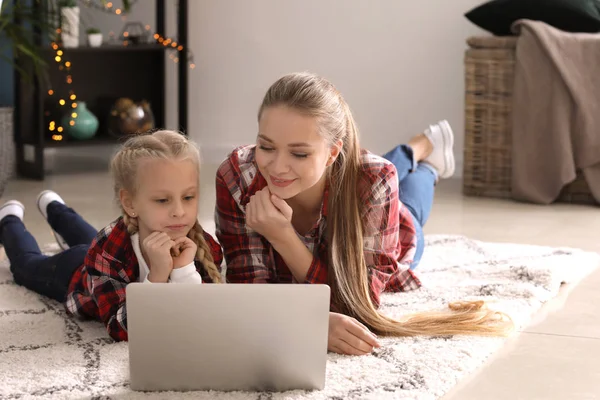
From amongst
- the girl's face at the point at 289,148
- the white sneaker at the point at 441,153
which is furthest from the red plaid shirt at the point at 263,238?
the white sneaker at the point at 441,153

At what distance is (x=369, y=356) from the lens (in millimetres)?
1534

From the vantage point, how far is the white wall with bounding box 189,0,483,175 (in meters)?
3.62

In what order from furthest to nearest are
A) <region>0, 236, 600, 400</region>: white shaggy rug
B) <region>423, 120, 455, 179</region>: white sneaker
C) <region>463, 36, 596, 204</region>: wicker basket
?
<region>463, 36, 596, 204</region>: wicker basket → <region>423, 120, 455, 179</region>: white sneaker → <region>0, 236, 600, 400</region>: white shaggy rug

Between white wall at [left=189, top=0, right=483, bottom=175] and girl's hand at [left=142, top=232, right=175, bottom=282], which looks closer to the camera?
girl's hand at [left=142, top=232, right=175, bottom=282]

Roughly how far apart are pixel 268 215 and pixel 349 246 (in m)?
0.16

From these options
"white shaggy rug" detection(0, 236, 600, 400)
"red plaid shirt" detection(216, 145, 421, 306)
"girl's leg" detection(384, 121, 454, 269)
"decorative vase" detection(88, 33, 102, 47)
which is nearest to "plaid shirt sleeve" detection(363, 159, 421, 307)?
"red plaid shirt" detection(216, 145, 421, 306)

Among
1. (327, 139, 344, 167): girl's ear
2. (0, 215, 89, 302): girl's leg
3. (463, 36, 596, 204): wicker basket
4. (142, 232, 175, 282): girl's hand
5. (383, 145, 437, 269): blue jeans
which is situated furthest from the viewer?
(463, 36, 596, 204): wicker basket

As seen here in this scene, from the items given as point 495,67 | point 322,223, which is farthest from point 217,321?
point 495,67

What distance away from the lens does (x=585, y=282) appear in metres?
2.09

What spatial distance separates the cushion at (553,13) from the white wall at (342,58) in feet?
1.22

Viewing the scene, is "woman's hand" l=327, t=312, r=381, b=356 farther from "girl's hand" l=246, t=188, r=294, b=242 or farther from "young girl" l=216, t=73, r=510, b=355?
"girl's hand" l=246, t=188, r=294, b=242

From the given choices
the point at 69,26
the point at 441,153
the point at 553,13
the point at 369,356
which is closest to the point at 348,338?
the point at 369,356

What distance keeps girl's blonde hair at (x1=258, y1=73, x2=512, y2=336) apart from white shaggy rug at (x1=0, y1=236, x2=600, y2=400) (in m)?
0.04

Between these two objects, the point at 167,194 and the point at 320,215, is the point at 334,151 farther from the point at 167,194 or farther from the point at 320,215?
the point at 167,194
